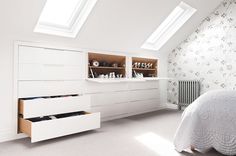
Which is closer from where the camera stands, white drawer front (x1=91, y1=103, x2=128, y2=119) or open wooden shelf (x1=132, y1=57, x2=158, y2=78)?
white drawer front (x1=91, y1=103, x2=128, y2=119)

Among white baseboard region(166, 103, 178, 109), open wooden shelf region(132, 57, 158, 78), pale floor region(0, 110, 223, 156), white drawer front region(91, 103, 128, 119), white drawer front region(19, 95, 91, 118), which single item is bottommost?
pale floor region(0, 110, 223, 156)

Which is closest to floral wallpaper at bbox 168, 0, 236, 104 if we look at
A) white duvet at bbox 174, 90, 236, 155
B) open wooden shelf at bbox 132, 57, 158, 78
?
open wooden shelf at bbox 132, 57, 158, 78

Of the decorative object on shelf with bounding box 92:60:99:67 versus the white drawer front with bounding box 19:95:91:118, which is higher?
the decorative object on shelf with bounding box 92:60:99:67

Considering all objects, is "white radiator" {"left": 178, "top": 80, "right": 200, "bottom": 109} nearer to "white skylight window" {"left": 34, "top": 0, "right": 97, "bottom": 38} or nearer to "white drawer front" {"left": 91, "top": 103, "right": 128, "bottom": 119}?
"white drawer front" {"left": 91, "top": 103, "right": 128, "bottom": 119}

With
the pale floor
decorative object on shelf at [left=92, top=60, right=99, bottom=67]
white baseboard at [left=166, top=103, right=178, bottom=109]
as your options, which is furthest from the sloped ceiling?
white baseboard at [left=166, top=103, right=178, bottom=109]

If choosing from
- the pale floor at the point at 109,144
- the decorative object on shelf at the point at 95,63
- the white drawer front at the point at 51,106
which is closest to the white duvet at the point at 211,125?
the pale floor at the point at 109,144

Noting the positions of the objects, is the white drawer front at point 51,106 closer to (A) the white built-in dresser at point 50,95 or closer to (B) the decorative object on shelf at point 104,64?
(A) the white built-in dresser at point 50,95

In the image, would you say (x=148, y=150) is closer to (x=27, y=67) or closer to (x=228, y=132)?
(x=228, y=132)

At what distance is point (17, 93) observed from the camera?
2.62m

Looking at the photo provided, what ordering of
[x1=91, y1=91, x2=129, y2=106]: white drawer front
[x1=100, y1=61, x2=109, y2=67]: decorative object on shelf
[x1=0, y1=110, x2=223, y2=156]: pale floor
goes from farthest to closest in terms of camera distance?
[x1=100, y1=61, x2=109, y2=67]: decorative object on shelf < [x1=91, y1=91, x2=129, y2=106]: white drawer front < [x1=0, y1=110, x2=223, y2=156]: pale floor

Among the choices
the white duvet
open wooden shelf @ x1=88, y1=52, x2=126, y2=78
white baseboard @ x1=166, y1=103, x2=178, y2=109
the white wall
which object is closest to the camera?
the white duvet

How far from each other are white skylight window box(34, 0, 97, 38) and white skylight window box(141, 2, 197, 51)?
178 cm

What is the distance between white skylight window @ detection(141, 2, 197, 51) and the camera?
418 cm

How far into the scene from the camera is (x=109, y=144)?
96.2 inches
